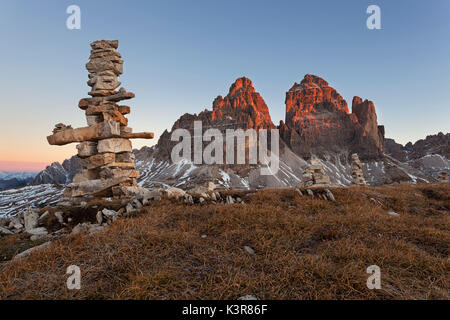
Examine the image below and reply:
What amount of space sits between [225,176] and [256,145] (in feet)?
161

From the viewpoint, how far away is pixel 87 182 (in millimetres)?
10531

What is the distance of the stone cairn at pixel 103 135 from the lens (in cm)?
1051

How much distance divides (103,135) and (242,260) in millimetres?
10390

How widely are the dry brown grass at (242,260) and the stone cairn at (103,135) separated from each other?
6329mm

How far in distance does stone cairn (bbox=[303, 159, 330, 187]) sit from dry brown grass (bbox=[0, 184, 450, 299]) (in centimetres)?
1365

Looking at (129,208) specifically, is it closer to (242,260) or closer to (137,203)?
(137,203)

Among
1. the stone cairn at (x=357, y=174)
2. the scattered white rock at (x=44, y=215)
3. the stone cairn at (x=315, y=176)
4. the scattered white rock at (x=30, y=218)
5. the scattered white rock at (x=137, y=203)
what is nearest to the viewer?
the scattered white rock at (x=30, y=218)

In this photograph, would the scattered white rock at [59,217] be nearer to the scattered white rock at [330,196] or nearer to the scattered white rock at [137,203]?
the scattered white rock at [137,203]

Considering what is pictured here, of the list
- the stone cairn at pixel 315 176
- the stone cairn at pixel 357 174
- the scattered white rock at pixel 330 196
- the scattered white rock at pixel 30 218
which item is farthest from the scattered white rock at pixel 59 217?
the stone cairn at pixel 357 174

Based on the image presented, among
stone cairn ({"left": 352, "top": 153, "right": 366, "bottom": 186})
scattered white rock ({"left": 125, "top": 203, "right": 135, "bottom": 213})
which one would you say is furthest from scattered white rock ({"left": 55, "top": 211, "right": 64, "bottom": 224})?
stone cairn ({"left": 352, "top": 153, "right": 366, "bottom": 186})

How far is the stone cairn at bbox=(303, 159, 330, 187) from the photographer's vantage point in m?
19.1

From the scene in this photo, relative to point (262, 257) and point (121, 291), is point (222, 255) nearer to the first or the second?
point (262, 257)

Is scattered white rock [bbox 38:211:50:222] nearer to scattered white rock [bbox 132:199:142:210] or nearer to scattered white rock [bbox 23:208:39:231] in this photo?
scattered white rock [bbox 23:208:39:231]
